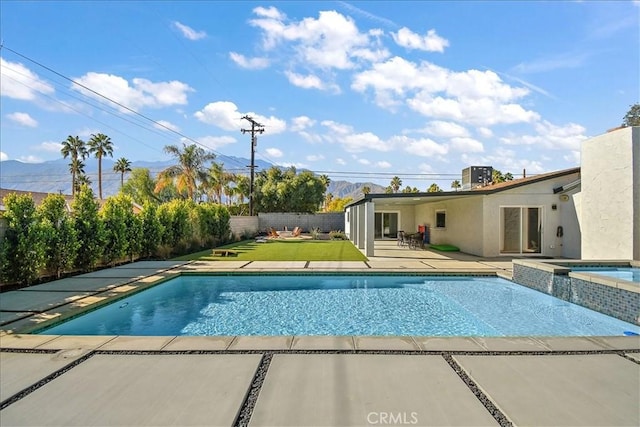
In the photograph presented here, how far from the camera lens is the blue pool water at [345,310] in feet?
19.1

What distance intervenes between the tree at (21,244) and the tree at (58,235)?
13.8 inches

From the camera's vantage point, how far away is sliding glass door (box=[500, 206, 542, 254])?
1379 cm

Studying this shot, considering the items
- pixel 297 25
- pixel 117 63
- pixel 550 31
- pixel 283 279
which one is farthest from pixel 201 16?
pixel 550 31

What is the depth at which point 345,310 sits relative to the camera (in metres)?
7.01

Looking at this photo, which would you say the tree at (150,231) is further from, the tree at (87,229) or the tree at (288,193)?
the tree at (288,193)

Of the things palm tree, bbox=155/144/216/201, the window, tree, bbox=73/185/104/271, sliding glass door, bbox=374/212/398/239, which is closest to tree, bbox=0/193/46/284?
tree, bbox=73/185/104/271

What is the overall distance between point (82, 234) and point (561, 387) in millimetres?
11475

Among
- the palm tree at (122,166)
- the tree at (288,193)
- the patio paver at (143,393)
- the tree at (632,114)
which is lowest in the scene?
the patio paver at (143,393)

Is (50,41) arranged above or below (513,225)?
above

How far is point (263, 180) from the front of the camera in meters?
32.8

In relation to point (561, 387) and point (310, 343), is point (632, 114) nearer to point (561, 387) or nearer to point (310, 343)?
point (561, 387)

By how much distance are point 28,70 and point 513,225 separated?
19900 millimetres

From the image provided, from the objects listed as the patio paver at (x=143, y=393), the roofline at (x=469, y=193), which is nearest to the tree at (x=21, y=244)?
the patio paver at (x=143, y=393)

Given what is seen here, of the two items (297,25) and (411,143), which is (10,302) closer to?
(297,25)
